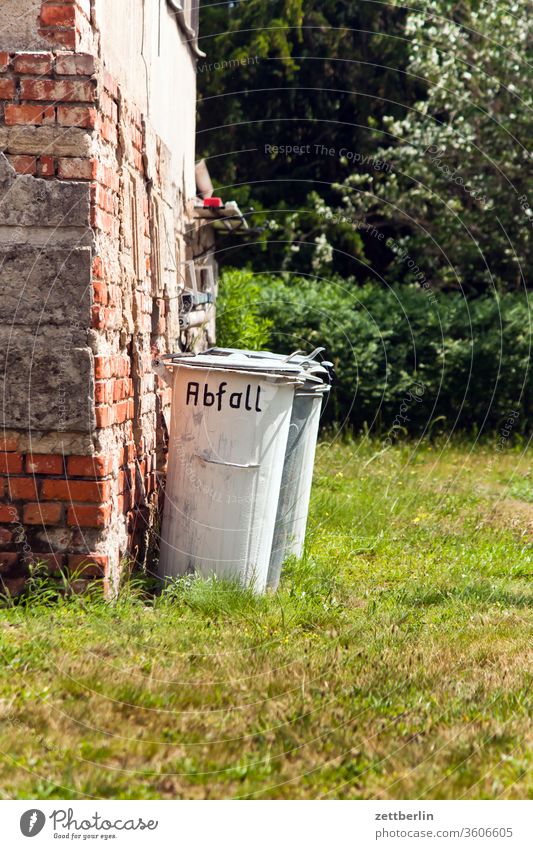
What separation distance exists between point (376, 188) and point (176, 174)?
700 centimetres

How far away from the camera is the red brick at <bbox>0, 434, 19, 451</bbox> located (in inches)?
163

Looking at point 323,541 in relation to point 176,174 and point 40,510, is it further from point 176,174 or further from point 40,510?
point 176,174

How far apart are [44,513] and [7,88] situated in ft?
6.27

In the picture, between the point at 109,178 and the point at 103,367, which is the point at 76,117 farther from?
the point at 103,367

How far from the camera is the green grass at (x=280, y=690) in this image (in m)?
2.78

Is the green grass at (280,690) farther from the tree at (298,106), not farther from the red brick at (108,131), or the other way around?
the tree at (298,106)

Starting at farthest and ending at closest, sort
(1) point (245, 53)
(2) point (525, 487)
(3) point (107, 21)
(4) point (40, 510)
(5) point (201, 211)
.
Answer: (1) point (245, 53), (2) point (525, 487), (5) point (201, 211), (3) point (107, 21), (4) point (40, 510)

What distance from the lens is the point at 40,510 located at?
13.5 feet

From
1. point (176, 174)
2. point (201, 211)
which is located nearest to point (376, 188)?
point (201, 211)

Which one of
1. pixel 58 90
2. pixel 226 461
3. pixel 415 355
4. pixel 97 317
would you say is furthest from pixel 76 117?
pixel 415 355

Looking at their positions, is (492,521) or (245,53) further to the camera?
(245,53)

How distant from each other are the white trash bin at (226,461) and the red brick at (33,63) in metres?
1.46

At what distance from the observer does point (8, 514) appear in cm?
414

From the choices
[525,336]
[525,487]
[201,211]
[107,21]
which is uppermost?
[107,21]
